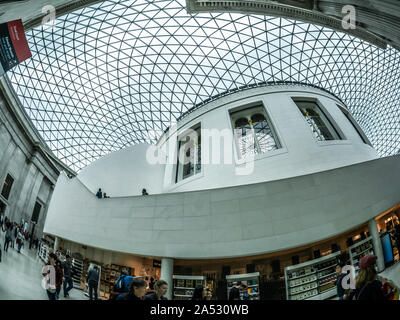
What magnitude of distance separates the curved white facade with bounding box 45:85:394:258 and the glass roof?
21.6ft

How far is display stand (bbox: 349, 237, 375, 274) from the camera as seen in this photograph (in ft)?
42.9

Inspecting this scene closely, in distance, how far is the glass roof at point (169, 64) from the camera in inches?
1075

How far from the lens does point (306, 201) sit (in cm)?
1543

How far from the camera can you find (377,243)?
12914 mm

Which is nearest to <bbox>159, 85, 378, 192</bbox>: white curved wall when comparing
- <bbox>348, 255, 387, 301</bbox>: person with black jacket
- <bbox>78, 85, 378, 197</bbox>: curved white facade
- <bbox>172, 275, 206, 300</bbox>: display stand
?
<bbox>78, 85, 378, 197</bbox>: curved white facade

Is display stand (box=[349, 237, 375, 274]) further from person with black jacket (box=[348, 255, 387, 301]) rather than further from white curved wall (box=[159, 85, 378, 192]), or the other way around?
person with black jacket (box=[348, 255, 387, 301])

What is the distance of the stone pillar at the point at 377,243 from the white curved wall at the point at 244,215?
0.42 meters

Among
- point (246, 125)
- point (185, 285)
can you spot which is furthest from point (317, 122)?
point (185, 285)

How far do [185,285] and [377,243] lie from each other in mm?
10714

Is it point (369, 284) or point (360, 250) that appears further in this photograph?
point (360, 250)

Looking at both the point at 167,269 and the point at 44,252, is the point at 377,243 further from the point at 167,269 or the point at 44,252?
the point at 44,252

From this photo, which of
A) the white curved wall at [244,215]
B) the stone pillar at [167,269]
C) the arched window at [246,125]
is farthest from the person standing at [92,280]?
the arched window at [246,125]
